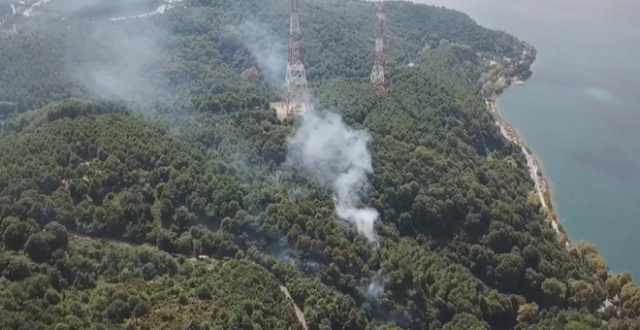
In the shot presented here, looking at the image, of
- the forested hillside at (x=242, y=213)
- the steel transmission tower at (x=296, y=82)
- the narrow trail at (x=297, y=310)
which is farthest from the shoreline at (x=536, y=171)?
the narrow trail at (x=297, y=310)

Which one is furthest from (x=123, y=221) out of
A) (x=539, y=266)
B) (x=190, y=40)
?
(x=190, y=40)

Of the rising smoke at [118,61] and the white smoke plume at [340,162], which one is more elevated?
the white smoke plume at [340,162]

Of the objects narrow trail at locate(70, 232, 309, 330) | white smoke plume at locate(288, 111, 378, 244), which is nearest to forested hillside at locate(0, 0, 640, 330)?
narrow trail at locate(70, 232, 309, 330)

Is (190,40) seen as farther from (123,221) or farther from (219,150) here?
(123,221)

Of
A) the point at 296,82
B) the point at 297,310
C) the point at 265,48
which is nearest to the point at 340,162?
the point at 296,82

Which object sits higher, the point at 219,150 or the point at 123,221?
the point at 219,150

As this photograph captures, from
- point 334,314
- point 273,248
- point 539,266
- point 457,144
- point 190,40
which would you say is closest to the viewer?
point 334,314

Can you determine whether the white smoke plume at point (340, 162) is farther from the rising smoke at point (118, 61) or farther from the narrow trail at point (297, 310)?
the rising smoke at point (118, 61)
